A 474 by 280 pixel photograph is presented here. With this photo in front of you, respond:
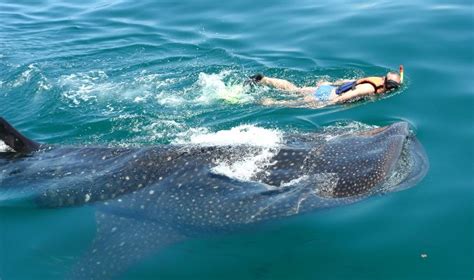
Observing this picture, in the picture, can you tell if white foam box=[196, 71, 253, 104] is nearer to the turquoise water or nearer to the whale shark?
the turquoise water

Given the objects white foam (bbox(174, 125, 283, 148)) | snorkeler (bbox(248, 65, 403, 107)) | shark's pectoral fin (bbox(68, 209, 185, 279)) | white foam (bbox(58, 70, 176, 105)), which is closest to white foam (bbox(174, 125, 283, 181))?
white foam (bbox(174, 125, 283, 148))

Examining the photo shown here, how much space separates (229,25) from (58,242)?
37.8ft

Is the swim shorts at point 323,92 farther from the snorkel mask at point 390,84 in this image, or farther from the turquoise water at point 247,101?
the snorkel mask at point 390,84

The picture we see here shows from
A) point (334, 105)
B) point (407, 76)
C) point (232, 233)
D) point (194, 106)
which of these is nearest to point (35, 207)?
point (232, 233)

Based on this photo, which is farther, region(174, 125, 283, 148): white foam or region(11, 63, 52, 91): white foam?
region(11, 63, 52, 91): white foam

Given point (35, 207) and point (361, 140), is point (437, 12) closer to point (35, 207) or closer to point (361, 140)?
point (361, 140)

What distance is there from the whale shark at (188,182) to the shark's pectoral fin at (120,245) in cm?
1

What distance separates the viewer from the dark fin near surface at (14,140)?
26.2 feet

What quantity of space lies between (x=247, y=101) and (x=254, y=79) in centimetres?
78

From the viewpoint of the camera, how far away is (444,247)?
613 cm

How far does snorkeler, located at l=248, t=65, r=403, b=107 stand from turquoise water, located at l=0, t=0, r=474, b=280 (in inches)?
13.4

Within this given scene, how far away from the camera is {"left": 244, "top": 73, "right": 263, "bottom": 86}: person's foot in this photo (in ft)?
38.9

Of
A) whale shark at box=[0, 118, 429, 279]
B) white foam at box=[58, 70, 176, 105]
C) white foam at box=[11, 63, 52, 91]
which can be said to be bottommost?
whale shark at box=[0, 118, 429, 279]

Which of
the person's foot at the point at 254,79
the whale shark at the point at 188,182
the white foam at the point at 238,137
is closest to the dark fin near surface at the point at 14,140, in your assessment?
the whale shark at the point at 188,182
